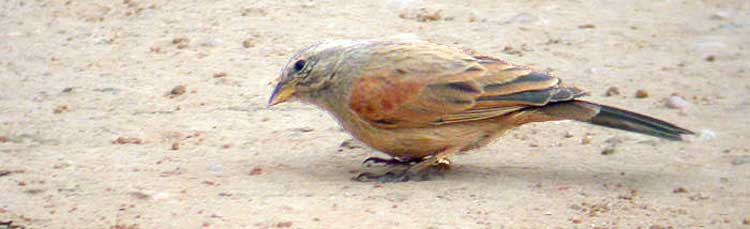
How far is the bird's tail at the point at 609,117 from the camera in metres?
5.94

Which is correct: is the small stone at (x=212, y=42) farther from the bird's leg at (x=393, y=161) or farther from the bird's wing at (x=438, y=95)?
the bird's wing at (x=438, y=95)

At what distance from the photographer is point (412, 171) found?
607cm

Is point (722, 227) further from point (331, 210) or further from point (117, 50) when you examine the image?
point (117, 50)

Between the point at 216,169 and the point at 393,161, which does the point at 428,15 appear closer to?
the point at 393,161

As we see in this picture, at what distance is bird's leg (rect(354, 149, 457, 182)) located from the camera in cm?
602

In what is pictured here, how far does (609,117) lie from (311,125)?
70.1 inches

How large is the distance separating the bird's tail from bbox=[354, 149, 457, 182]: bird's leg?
0.51 meters

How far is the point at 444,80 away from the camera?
19.5 ft

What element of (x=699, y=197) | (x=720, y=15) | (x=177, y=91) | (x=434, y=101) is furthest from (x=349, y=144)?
(x=720, y=15)

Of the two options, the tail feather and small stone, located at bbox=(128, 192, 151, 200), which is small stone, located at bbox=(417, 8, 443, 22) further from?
small stone, located at bbox=(128, 192, 151, 200)

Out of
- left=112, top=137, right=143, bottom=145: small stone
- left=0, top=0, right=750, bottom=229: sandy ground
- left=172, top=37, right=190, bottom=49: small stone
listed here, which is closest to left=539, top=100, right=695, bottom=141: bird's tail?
left=0, top=0, right=750, bottom=229: sandy ground

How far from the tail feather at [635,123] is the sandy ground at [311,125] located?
203 millimetres

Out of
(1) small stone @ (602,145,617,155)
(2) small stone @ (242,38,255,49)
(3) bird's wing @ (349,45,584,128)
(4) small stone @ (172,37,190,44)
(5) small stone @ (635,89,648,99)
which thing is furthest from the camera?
(4) small stone @ (172,37,190,44)

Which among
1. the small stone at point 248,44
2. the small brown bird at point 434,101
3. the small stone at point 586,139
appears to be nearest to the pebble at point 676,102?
the small stone at point 586,139
